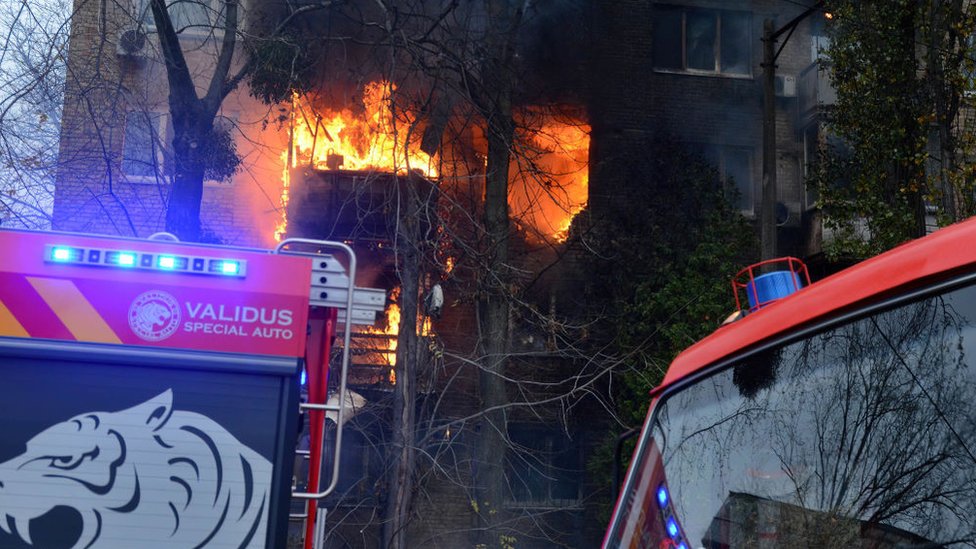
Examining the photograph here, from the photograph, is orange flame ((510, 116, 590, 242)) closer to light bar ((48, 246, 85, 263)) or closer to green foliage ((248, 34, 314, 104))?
green foliage ((248, 34, 314, 104))

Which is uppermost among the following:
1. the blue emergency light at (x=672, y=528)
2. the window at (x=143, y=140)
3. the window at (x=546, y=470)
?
the window at (x=143, y=140)

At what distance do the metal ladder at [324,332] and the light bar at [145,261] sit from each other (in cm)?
24

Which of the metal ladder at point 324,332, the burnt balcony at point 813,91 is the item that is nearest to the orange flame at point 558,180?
the burnt balcony at point 813,91

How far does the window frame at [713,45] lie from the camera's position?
19.1 m

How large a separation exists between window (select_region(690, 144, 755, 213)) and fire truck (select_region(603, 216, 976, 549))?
51.3ft

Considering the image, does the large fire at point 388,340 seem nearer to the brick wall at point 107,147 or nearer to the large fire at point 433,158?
the large fire at point 433,158

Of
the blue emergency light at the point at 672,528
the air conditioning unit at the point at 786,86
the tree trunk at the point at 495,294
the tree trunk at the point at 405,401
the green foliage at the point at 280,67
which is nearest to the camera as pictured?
the blue emergency light at the point at 672,528

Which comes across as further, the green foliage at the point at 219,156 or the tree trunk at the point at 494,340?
the tree trunk at the point at 494,340

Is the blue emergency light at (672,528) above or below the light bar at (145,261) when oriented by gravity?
below

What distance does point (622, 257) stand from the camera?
55.4ft

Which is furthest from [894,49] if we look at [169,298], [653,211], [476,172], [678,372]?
[169,298]

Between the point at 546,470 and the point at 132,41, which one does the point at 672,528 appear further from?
the point at 546,470

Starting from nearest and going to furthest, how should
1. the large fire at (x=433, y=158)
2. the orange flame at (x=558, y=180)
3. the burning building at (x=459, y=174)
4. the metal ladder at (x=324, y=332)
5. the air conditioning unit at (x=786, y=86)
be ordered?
the metal ladder at (x=324, y=332) < the burning building at (x=459, y=174) < the large fire at (x=433, y=158) < the orange flame at (x=558, y=180) < the air conditioning unit at (x=786, y=86)

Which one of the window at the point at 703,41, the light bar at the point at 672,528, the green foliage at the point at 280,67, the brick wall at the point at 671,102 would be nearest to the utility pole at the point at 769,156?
the brick wall at the point at 671,102
